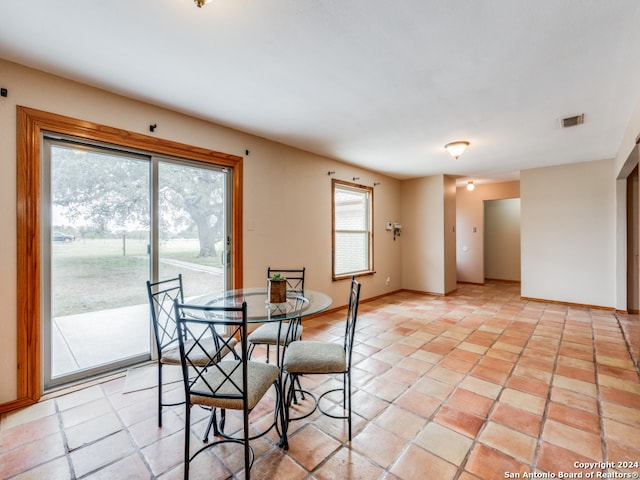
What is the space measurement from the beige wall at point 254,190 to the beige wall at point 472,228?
2.16m

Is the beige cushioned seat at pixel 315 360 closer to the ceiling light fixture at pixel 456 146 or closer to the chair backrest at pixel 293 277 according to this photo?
the chair backrest at pixel 293 277

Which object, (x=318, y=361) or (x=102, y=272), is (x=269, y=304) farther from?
(x=102, y=272)

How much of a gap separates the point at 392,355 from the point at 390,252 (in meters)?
3.43

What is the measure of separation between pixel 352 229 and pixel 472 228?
149 inches

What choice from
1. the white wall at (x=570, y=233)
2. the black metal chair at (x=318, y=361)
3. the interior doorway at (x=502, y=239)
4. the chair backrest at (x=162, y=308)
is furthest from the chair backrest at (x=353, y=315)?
the interior doorway at (x=502, y=239)

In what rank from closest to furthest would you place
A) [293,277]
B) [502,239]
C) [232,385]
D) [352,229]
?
[232,385]
[293,277]
[352,229]
[502,239]

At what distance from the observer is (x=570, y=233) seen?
5152mm

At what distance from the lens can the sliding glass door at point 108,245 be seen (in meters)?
2.45

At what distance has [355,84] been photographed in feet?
8.25

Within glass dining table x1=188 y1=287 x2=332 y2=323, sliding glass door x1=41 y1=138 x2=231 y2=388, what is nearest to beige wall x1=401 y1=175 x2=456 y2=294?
glass dining table x1=188 y1=287 x2=332 y2=323

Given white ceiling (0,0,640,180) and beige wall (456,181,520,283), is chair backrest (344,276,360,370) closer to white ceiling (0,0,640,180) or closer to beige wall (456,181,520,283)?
white ceiling (0,0,640,180)

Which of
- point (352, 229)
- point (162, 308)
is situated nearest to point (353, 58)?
point (162, 308)

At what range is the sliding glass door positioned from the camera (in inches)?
96.4

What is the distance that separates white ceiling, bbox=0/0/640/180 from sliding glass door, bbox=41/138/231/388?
68cm
